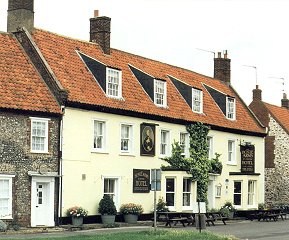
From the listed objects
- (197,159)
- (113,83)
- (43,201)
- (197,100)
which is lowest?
(43,201)

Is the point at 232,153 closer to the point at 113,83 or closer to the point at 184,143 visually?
the point at 184,143

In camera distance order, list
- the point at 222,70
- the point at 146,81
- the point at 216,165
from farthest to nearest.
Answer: the point at 222,70 → the point at 216,165 → the point at 146,81

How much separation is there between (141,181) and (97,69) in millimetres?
7056

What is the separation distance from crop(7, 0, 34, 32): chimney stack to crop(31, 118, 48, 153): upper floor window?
6.13 m

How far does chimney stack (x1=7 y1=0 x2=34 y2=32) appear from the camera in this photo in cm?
3691

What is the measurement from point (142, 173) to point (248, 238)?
1190 centimetres

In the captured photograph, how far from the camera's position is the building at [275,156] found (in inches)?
2338

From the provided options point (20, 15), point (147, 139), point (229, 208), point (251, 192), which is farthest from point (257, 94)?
point (20, 15)

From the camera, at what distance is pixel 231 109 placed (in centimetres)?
5050

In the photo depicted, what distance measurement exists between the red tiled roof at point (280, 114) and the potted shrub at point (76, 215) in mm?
29305

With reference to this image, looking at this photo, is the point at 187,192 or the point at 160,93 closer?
the point at 187,192

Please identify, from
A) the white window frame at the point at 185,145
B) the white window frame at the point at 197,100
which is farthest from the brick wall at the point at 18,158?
the white window frame at the point at 197,100

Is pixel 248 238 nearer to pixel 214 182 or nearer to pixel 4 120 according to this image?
pixel 4 120

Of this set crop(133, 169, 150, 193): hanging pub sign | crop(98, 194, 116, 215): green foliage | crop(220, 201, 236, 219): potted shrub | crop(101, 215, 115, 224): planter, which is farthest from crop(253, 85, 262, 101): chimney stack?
crop(101, 215, 115, 224): planter
